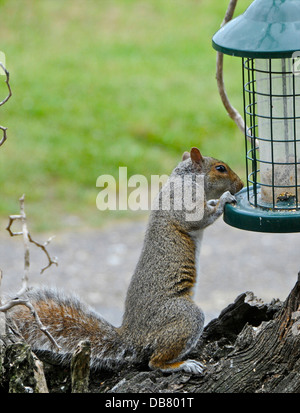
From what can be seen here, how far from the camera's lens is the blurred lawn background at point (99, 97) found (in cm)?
617

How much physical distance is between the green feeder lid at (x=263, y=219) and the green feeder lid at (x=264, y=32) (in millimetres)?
498

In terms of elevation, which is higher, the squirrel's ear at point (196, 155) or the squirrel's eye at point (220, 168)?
the squirrel's ear at point (196, 155)

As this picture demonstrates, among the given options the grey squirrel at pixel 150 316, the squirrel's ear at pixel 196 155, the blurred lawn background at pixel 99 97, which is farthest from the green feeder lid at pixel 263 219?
the blurred lawn background at pixel 99 97

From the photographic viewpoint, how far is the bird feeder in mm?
2121

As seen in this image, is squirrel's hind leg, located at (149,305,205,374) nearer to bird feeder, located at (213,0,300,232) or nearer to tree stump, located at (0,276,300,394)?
tree stump, located at (0,276,300,394)

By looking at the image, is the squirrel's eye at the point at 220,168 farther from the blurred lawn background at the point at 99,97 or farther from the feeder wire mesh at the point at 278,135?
the blurred lawn background at the point at 99,97

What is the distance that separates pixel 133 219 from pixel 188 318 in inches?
133

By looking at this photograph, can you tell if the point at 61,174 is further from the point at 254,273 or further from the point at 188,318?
the point at 188,318

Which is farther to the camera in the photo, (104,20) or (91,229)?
(104,20)

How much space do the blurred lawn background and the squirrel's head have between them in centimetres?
283

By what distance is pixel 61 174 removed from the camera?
247 inches

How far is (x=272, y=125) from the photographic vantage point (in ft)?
8.17

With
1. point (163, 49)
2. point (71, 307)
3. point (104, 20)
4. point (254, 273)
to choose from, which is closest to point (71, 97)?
point (163, 49)

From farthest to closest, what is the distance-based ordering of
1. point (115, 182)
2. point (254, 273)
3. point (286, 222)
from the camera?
point (115, 182) → point (254, 273) → point (286, 222)
